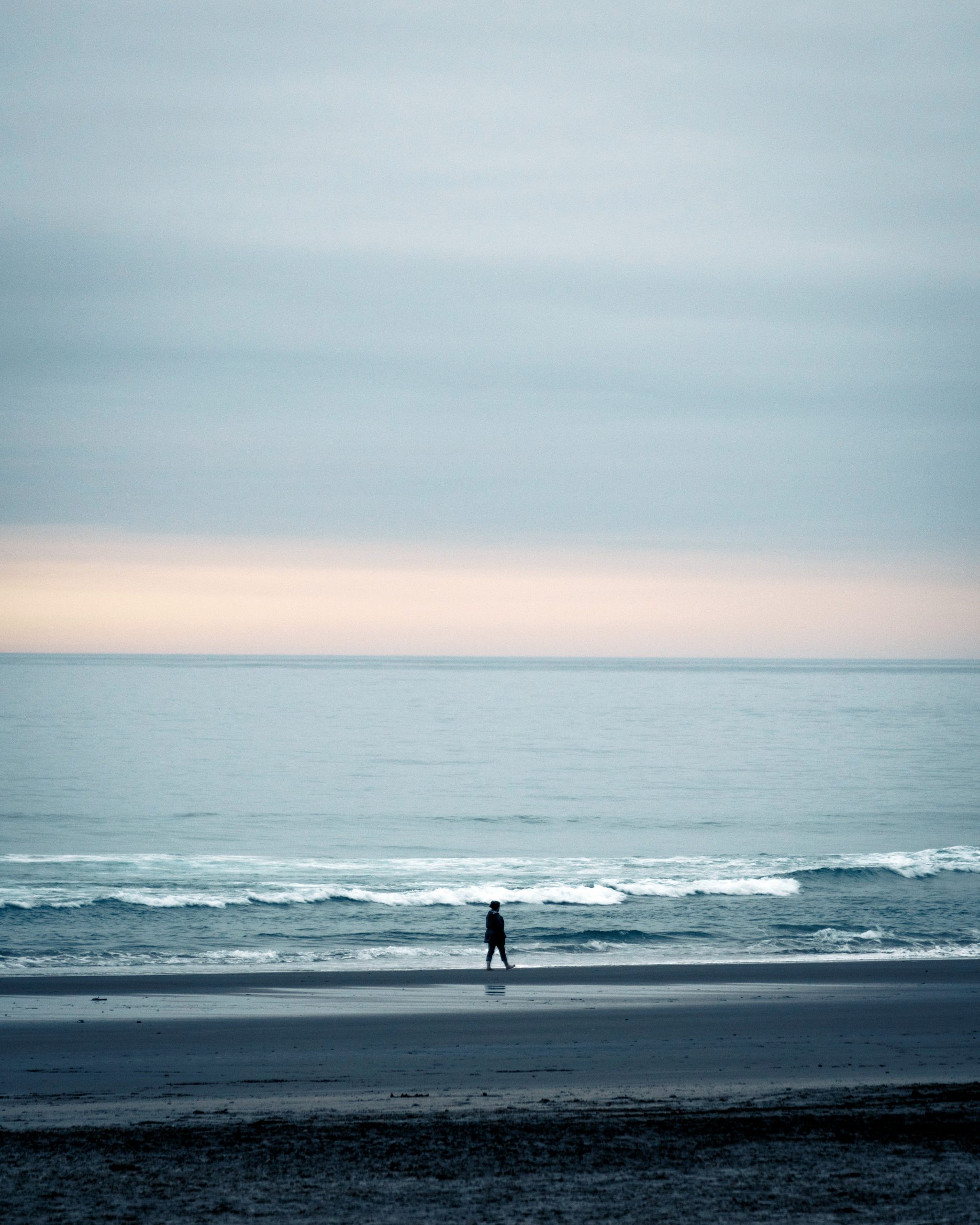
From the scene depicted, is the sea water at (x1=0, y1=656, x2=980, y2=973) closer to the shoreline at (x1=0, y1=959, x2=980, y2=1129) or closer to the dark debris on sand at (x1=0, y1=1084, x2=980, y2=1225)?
the shoreline at (x1=0, y1=959, x2=980, y2=1129)

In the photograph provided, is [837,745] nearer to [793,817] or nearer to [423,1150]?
[793,817]

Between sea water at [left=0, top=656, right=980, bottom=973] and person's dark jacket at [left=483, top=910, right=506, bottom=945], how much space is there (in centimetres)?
211

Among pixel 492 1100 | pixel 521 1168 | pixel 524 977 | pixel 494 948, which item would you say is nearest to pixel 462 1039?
pixel 492 1100

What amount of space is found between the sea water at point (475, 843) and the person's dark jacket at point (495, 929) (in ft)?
6.92

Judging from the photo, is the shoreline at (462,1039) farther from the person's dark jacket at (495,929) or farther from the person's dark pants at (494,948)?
the person's dark jacket at (495,929)

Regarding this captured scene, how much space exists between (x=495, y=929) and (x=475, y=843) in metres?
20.4


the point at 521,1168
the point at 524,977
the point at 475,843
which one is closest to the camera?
the point at 521,1168

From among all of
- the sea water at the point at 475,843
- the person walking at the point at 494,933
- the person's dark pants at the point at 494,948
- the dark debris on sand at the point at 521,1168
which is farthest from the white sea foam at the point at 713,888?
the dark debris on sand at the point at 521,1168

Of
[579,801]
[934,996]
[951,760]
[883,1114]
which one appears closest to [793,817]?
[579,801]

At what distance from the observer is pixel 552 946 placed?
2370 centimetres

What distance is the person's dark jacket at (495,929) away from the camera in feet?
66.9

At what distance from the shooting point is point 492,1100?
36.9 feet

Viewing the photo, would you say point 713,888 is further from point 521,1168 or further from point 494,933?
point 521,1168

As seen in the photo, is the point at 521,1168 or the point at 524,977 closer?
the point at 521,1168
